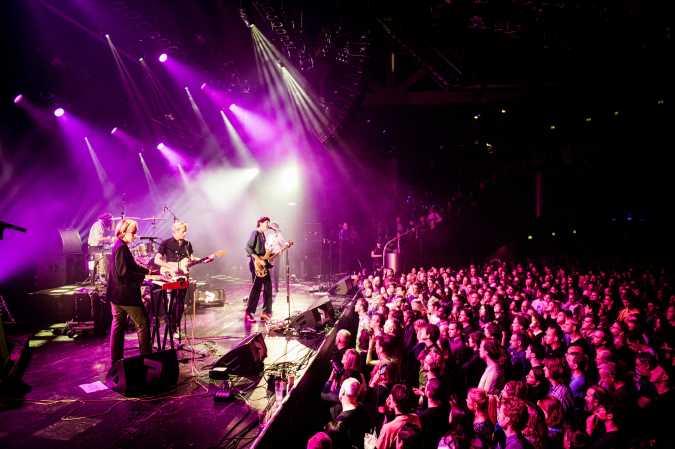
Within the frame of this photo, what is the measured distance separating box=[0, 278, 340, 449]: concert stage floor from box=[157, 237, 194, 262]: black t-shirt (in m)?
1.23

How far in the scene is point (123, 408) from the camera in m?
3.58

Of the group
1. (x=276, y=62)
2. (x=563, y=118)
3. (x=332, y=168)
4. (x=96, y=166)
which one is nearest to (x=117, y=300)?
(x=96, y=166)

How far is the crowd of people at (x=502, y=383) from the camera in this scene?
2.51 meters

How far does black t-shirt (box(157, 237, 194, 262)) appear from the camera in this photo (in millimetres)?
5473

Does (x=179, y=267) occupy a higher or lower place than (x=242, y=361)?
higher

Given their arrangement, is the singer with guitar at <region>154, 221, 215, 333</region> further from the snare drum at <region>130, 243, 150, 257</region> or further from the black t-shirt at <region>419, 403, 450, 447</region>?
the black t-shirt at <region>419, 403, 450, 447</region>

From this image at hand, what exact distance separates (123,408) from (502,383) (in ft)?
10.8

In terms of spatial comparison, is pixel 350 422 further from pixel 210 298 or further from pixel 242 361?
pixel 210 298

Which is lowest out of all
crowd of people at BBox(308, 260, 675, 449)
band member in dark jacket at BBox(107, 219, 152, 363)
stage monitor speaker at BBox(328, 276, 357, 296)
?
stage monitor speaker at BBox(328, 276, 357, 296)

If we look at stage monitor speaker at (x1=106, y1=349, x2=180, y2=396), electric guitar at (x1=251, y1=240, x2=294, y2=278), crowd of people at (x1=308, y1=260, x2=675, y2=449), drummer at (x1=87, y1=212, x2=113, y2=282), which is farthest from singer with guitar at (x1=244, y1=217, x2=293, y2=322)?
drummer at (x1=87, y1=212, x2=113, y2=282)

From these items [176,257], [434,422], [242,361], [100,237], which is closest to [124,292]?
[176,257]

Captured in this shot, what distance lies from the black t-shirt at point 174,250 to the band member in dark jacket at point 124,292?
97cm

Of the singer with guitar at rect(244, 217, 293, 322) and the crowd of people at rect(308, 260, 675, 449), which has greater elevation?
the singer with guitar at rect(244, 217, 293, 322)

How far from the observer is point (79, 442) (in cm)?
302
